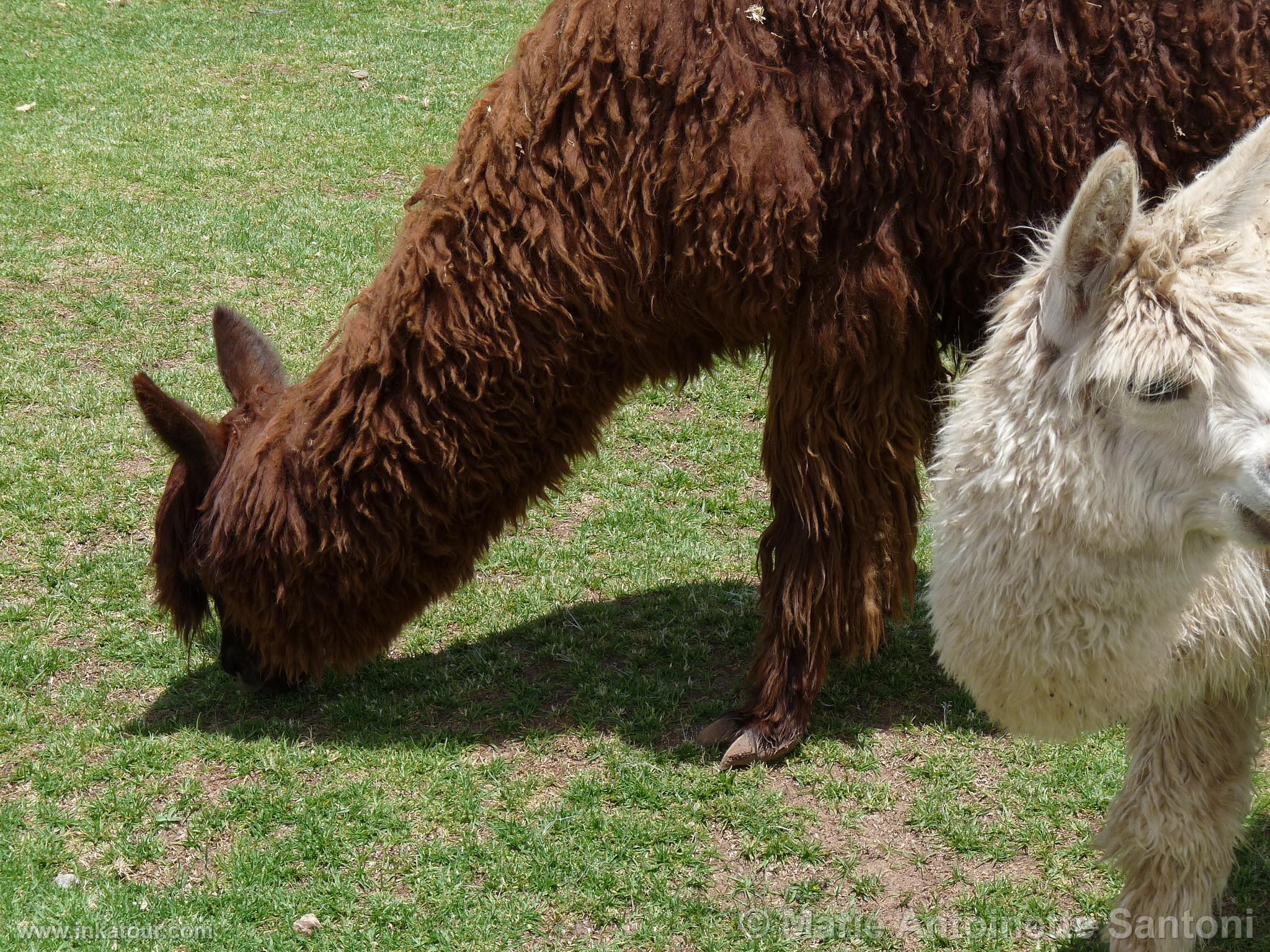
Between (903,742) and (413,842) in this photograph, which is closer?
(413,842)

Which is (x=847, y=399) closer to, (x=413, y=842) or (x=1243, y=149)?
(x=1243, y=149)

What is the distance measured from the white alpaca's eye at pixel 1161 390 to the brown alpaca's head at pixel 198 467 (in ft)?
8.95

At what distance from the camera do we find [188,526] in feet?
12.5

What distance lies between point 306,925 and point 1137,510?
7.59ft

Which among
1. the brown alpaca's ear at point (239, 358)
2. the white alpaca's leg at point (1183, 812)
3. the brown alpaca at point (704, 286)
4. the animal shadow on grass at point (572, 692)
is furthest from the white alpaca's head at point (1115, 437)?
the brown alpaca's ear at point (239, 358)

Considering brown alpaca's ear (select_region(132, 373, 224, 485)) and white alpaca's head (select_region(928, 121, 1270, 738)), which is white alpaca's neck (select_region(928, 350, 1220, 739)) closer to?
white alpaca's head (select_region(928, 121, 1270, 738))

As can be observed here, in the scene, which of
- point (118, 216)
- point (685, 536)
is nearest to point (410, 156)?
point (118, 216)

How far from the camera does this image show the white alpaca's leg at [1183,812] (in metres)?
2.55

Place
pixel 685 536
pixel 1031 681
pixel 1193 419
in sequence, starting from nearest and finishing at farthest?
pixel 1193 419
pixel 1031 681
pixel 685 536

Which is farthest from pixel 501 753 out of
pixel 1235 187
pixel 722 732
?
pixel 1235 187

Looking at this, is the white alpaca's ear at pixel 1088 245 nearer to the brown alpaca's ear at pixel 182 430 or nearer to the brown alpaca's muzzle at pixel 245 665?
the brown alpaca's ear at pixel 182 430

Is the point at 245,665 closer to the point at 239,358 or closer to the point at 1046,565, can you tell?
the point at 239,358

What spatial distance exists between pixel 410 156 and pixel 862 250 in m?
6.10

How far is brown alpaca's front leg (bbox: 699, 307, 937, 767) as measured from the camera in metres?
3.40
